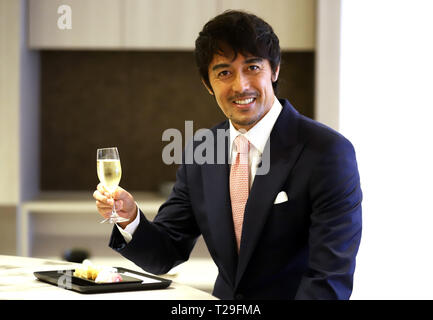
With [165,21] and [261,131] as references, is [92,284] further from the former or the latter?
[165,21]

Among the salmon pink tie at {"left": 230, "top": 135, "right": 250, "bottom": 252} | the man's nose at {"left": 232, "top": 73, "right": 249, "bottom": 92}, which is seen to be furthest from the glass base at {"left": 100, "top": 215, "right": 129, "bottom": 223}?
the man's nose at {"left": 232, "top": 73, "right": 249, "bottom": 92}

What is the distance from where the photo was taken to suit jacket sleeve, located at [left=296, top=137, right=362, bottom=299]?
1554 mm

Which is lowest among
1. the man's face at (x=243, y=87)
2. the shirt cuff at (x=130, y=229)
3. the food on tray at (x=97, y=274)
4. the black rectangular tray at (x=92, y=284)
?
the black rectangular tray at (x=92, y=284)

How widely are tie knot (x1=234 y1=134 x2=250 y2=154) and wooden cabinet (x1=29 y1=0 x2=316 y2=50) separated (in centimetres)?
194

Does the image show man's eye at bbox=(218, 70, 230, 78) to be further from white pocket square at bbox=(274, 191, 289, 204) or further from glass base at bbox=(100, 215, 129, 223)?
glass base at bbox=(100, 215, 129, 223)

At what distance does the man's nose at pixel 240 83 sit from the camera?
1.73 meters

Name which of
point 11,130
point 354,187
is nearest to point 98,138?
point 11,130

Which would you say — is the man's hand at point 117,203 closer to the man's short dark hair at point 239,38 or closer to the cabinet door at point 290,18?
the man's short dark hair at point 239,38

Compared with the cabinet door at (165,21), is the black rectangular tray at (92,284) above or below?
below

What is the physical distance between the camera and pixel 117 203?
1.64 meters

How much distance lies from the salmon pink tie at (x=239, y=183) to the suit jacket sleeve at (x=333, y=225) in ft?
0.67

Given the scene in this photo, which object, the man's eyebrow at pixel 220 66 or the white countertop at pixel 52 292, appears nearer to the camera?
the white countertop at pixel 52 292

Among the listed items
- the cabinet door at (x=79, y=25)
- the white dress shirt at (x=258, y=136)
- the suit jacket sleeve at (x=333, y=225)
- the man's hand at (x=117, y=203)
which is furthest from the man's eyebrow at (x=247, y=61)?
the cabinet door at (x=79, y=25)

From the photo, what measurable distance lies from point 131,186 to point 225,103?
240 cm
